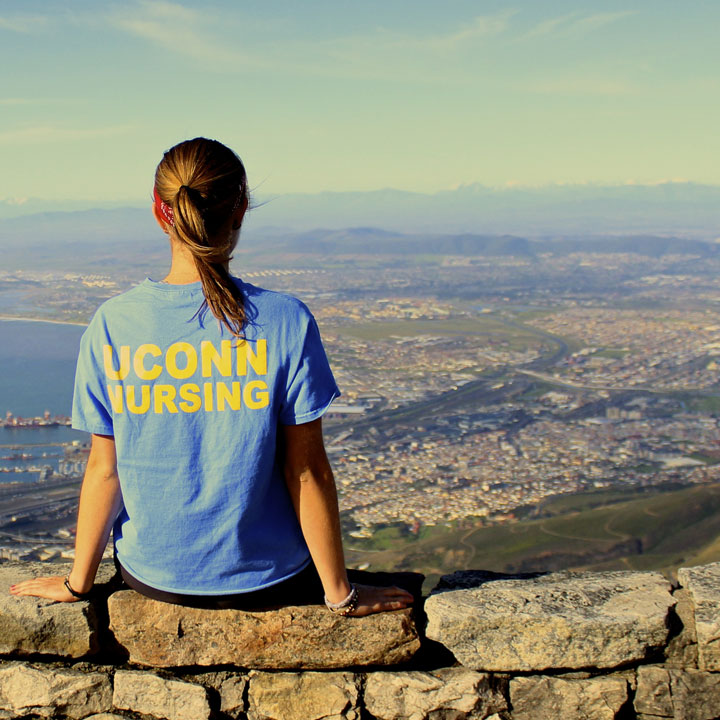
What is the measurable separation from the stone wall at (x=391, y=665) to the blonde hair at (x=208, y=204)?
1.06 m

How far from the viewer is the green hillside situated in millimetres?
16438

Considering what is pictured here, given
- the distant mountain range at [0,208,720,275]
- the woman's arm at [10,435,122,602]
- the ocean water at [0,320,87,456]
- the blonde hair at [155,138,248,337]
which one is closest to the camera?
the blonde hair at [155,138,248,337]

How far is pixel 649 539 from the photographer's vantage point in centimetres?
1805

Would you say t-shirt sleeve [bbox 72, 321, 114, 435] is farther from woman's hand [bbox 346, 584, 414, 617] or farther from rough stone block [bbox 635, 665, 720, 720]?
rough stone block [bbox 635, 665, 720, 720]

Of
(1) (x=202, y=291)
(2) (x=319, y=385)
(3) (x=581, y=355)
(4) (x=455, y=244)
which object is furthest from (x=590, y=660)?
(4) (x=455, y=244)

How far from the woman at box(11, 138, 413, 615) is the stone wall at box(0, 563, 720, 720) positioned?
0.63 ft

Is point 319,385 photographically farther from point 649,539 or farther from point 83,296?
point 83,296

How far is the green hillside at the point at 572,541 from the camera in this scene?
16.4 meters

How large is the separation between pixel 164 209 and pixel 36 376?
40197 millimetres

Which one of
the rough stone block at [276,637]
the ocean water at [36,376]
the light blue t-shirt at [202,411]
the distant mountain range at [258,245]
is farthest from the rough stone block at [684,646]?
the distant mountain range at [258,245]

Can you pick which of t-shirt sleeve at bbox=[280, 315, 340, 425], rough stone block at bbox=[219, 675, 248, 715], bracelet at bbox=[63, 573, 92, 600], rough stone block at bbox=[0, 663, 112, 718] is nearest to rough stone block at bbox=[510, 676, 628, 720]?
rough stone block at bbox=[219, 675, 248, 715]

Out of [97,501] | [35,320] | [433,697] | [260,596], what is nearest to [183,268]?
[97,501]

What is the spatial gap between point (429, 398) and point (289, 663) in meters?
Answer: 39.2

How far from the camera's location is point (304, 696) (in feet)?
9.09
